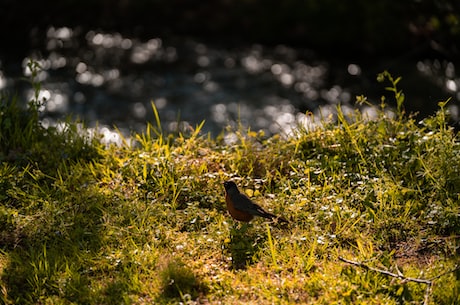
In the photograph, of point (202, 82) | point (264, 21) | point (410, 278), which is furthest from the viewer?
point (264, 21)

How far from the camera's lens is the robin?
4.34m

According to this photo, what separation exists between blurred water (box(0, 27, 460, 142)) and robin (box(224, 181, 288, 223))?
386cm

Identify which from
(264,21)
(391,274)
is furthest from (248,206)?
(264,21)

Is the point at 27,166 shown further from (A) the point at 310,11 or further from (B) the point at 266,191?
(A) the point at 310,11

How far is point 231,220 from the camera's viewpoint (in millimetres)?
4570

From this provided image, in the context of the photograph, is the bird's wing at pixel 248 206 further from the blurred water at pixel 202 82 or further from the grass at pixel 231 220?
the blurred water at pixel 202 82

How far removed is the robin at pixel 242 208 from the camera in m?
4.34

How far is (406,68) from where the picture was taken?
31.7 feet

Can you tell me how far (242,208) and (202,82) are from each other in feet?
18.4

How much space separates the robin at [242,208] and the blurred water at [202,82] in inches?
152

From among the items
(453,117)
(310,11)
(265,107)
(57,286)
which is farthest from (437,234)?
(310,11)

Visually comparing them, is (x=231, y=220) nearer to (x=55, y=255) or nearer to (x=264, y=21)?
(x=55, y=255)

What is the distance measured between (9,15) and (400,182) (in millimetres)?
8702

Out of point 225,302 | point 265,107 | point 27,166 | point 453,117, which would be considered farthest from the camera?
point 265,107
